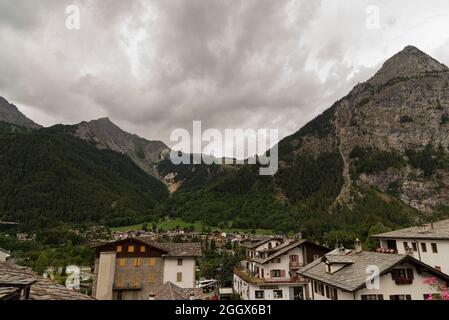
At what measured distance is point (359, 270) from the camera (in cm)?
1970

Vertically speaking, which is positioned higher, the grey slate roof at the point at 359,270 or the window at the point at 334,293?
the grey slate roof at the point at 359,270

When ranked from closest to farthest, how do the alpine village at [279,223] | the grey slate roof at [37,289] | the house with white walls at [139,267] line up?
the grey slate roof at [37,289], the alpine village at [279,223], the house with white walls at [139,267]

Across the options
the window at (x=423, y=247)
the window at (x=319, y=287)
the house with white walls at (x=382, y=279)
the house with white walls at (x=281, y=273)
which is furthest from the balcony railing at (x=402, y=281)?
the house with white walls at (x=281, y=273)

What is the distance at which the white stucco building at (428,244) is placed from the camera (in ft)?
94.1

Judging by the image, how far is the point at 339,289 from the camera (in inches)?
746

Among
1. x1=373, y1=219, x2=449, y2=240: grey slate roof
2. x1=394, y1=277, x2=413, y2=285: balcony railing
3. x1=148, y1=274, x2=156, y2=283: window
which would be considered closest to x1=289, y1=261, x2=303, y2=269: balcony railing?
x1=373, y1=219, x2=449, y2=240: grey slate roof

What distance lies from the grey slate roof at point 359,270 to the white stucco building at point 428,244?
10.9m

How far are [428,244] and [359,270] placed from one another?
1543 cm

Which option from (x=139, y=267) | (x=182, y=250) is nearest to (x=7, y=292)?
(x=139, y=267)

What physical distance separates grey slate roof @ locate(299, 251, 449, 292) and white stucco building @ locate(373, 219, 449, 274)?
1089 centimetres

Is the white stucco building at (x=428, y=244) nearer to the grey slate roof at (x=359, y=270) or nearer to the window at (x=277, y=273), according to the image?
the grey slate roof at (x=359, y=270)

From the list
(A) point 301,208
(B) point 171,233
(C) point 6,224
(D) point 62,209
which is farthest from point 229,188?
(C) point 6,224

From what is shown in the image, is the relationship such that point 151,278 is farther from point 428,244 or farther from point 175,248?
point 428,244
